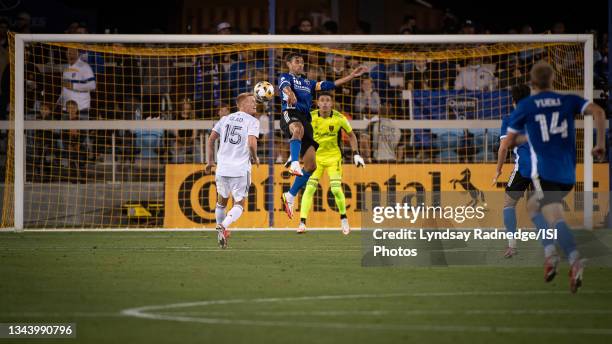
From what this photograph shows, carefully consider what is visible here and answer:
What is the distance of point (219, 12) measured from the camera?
24719 millimetres

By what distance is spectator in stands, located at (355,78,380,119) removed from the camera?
2056cm

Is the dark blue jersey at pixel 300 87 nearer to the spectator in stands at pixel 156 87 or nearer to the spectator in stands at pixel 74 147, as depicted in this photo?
the spectator in stands at pixel 156 87

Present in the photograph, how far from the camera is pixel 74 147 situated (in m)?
20.1

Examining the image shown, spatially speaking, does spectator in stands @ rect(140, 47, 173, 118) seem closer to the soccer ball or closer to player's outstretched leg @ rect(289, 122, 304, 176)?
the soccer ball

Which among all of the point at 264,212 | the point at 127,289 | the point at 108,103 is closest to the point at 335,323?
the point at 127,289

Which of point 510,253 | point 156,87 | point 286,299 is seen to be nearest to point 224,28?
point 156,87

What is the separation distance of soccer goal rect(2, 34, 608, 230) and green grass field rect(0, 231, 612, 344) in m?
5.64

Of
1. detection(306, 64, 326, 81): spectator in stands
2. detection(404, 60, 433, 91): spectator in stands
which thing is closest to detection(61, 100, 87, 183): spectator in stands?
detection(306, 64, 326, 81): spectator in stands

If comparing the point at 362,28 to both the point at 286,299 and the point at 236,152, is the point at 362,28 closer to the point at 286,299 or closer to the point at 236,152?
the point at 236,152

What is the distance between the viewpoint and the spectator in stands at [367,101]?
20.6 meters

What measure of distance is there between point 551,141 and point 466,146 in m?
10.9

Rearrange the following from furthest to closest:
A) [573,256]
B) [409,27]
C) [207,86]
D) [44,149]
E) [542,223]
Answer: [409,27], [207,86], [44,149], [542,223], [573,256]

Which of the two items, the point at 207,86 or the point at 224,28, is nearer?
the point at 207,86

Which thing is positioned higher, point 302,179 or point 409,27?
point 409,27
